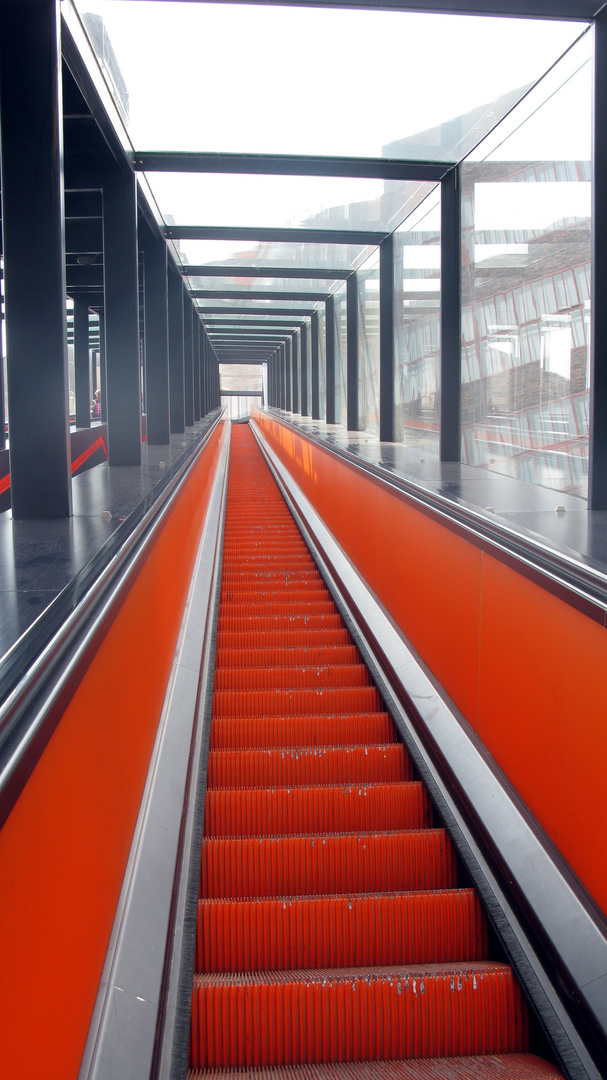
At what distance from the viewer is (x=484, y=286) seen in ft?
25.2

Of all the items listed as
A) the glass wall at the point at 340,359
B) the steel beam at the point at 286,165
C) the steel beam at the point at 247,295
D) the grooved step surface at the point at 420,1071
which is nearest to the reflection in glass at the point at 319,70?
the steel beam at the point at 286,165

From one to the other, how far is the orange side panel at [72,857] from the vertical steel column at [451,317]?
5.69 meters

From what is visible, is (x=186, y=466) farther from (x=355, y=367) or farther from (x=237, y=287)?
(x=237, y=287)

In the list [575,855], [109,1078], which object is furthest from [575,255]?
[109,1078]

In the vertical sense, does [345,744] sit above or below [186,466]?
below

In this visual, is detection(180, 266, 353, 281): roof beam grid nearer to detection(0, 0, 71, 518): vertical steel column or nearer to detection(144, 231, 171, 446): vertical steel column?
detection(144, 231, 171, 446): vertical steel column

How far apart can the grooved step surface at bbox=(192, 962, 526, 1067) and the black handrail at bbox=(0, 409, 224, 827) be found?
1148 mm

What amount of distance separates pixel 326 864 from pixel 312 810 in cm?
38

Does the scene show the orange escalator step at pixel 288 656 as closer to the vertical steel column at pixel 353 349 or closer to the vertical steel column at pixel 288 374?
the vertical steel column at pixel 353 349

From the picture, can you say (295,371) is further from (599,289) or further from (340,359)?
(599,289)

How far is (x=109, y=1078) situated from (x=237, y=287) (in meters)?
16.8

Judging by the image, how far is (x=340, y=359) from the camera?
1920 centimetres

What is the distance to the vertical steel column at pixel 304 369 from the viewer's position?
25.4 m

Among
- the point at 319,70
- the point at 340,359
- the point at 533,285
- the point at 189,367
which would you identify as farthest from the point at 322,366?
the point at 533,285
